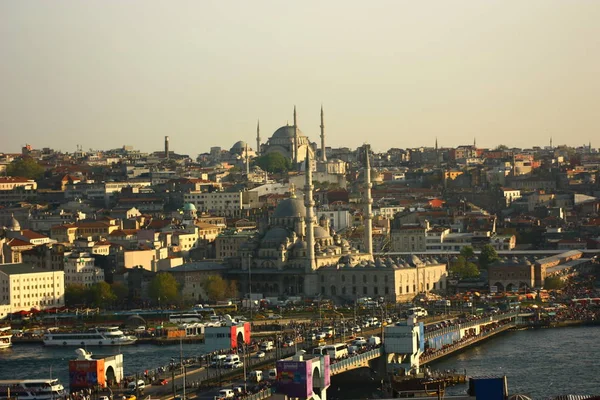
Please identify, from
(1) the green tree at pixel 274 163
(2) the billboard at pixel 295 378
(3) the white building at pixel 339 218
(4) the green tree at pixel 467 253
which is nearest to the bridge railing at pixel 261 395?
(2) the billboard at pixel 295 378

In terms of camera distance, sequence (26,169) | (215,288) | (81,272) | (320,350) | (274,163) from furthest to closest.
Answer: (274,163) → (26,169) → (81,272) → (215,288) → (320,350)

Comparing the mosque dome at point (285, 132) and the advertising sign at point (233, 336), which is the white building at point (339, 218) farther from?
the mosque dome at point (285, 132)

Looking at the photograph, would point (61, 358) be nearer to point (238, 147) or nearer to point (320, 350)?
point (320, 350)

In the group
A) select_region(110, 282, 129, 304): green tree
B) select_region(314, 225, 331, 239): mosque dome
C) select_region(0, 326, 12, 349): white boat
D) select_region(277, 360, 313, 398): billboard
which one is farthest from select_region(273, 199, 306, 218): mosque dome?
select_region(277, 360, 313, 398): billboard

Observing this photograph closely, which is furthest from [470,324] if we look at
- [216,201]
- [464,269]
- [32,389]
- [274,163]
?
[274,163]

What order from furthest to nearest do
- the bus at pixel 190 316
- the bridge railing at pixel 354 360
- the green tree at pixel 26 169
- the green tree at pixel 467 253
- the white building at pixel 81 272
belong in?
1. the green tree at pixel 26 169
2. the green tree at pixel 467 253
3. the white building at pixel 81 272
4. the bus at pixel 190 316
5. the bridge railing at pixel 354 360

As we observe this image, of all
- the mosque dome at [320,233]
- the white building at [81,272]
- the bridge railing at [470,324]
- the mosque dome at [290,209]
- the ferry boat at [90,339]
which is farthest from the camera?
the mosque dome at [290,209]

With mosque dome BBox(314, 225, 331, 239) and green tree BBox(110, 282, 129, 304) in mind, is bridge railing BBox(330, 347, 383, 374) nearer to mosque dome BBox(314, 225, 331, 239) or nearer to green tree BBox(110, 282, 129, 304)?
green tree BBox(110, 282, 129, 304)
